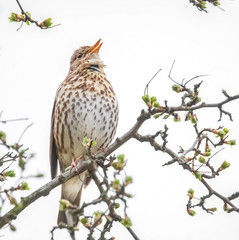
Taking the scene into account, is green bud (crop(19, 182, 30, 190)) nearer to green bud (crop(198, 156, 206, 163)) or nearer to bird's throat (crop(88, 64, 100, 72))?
green bud (crop(198, 156, 206, 163))

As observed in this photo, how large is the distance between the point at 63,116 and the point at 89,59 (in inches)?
60.5

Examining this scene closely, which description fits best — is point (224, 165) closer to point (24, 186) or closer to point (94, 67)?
point (24, 186)

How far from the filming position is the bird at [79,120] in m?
7.16

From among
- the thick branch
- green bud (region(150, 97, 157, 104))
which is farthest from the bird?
green bud (region(150, 97, 157, 104))

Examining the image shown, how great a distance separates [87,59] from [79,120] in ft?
5.43

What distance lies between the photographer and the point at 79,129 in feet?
23.6

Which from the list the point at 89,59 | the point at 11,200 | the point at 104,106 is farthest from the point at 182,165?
the point at 89,59

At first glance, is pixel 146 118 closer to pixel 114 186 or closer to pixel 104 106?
pixel 114 186

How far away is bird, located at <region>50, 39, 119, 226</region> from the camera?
23.5 feet

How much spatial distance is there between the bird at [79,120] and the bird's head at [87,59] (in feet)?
0.80

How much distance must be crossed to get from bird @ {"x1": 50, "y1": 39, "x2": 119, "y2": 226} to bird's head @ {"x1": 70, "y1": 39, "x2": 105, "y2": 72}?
244 mm

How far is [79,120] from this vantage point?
7.15 m

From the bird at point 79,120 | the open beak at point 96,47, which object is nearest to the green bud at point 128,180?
the bird at point 79,120

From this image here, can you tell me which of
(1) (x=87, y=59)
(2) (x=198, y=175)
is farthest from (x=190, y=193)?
(1) (x=87, y=59)
